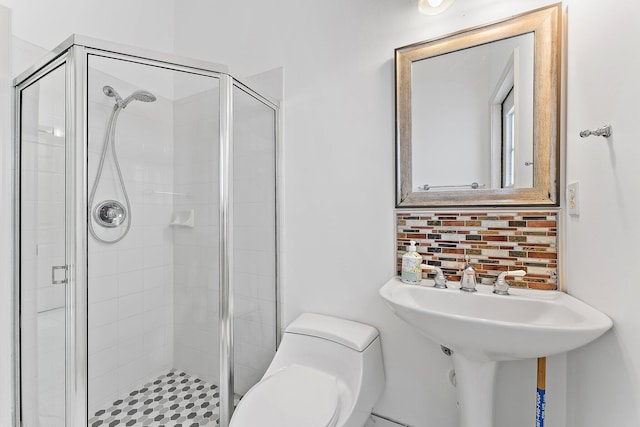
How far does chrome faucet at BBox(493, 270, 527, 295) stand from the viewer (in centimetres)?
105

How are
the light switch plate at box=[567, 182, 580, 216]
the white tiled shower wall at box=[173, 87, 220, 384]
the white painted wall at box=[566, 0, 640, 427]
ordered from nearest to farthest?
1. the white painted wall at box=[566, 0, 640, 427]
2. the light switch plate at box=[567, 182, 580, 216]
3. the white tiled shower wall at box=[173, 87, 220, 384]

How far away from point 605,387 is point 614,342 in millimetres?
144

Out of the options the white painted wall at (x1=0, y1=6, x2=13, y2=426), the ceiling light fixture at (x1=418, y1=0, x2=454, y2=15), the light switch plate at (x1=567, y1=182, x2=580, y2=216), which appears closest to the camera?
the light switch plate at (x1=567, y1=182, x2=580, y2=216)

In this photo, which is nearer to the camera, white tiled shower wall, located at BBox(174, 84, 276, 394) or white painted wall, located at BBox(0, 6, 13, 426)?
white painted wall, located at BBox(0, 6, 13, 426)

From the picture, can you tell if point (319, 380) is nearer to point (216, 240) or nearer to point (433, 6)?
point (216, 240)

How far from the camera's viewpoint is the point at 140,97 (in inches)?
53.2

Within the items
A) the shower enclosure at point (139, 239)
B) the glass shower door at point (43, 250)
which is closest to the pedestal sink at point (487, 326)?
the shower enclosure at point (139, 239)

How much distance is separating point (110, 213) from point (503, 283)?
1650 millimetres

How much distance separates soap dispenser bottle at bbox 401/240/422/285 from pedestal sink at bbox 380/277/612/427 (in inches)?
1.3

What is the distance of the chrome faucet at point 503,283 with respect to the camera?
3.45 ft

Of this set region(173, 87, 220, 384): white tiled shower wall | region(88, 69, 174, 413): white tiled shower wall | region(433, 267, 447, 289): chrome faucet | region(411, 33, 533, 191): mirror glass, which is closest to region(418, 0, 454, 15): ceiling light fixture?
region(411, 33, 533, 191): mirror glass

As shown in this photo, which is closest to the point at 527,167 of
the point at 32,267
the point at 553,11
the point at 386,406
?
the point at 553,11

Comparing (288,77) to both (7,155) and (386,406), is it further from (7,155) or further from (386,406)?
(386,406)

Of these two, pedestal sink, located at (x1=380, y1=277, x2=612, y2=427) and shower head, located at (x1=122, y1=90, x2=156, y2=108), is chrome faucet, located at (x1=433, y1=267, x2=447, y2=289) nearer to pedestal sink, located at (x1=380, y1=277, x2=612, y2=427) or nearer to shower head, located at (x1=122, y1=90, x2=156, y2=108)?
pedestal sink, located at (x1=380, y1=277, x2=612, y2=427)
